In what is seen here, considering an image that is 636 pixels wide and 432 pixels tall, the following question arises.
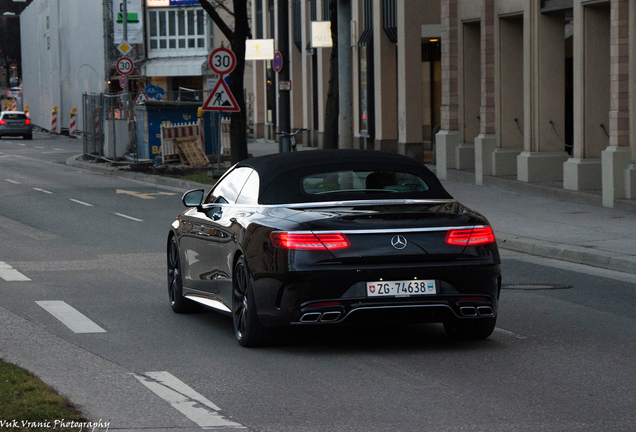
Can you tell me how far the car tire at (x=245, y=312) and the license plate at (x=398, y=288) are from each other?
87cm

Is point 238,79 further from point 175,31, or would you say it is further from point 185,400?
point 175,31

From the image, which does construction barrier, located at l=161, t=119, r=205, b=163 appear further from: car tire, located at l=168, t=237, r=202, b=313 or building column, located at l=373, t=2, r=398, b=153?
car tire, located at l=168, t=237, r=202, b=313

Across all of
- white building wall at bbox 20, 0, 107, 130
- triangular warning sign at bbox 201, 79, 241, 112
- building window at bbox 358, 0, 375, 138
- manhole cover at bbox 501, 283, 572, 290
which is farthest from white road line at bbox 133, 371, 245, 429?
white building wall at bbox 20, 0, 107, 130

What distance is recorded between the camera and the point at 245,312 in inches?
324

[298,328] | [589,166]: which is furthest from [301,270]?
[589,166]

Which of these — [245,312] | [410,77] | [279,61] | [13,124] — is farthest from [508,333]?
[13,124]

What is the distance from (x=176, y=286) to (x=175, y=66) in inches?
2568

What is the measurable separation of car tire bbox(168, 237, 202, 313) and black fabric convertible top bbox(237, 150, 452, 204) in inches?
62.6

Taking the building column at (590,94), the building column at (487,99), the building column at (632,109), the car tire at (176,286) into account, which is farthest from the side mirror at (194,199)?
the building column at (487,99)

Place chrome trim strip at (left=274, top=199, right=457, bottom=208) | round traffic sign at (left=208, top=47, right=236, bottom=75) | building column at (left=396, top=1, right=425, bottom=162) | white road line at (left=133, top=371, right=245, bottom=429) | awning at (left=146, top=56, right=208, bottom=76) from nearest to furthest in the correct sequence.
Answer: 1. white road line at (left=133, top=371, right=245, bottom=429)
2. chrome trim strip at (left=274, top=199, right=457, bottom=208)
3. round traffic sign at (left=208, top=47, right=236, bottom=75)
4. building column at (left=396, top=1, right=425, bottom=162)
5. awning at (left=146, top=56, right=208, bottom=76)

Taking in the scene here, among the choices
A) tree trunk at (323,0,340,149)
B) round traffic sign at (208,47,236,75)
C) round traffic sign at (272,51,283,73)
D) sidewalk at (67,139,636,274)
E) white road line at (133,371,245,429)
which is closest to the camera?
white road line at (133,371,245,429)

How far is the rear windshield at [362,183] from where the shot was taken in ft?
27.7

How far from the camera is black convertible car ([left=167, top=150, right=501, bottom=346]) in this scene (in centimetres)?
766

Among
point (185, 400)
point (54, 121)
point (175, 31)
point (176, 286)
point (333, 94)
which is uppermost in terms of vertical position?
point (175, 31)
